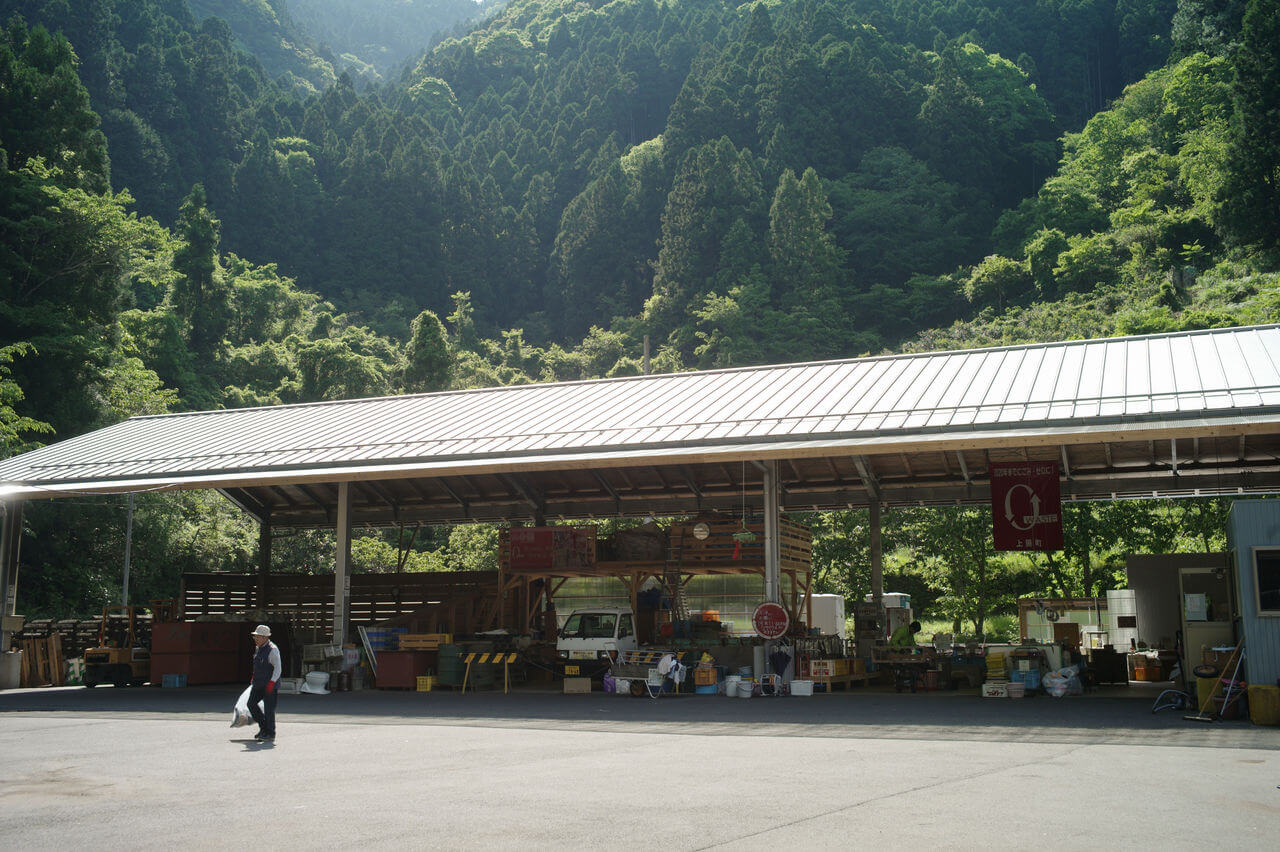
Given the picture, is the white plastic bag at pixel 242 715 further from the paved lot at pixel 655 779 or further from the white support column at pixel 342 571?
the white support column at pixel 342 571

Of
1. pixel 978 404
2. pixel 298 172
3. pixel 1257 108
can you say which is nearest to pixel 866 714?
pixel 978 404

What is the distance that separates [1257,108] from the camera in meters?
53.3

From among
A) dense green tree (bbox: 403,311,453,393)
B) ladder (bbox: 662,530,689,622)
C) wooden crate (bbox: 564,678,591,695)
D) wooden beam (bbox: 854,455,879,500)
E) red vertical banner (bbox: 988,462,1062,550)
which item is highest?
dense green tree (bbox: 403,311,453,393)

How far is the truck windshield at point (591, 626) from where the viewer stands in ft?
75.3

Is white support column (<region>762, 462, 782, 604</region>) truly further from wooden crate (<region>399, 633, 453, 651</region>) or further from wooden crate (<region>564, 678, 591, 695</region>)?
wooden crate (<region>399, 633, 453, 651</region>)

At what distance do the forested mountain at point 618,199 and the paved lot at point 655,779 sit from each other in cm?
2867

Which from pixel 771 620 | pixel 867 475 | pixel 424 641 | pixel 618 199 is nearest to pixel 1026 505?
pixel 867 475

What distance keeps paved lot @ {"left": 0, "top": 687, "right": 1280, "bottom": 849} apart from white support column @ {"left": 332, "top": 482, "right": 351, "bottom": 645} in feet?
16.1

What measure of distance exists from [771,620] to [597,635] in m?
5.15

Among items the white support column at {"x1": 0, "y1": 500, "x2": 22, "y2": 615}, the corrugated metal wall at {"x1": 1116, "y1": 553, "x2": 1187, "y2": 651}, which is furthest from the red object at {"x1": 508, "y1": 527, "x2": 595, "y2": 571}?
the corrugated metal wall at {"x1": 1116, "y1": 553, "x2": 1187, "y2": 651}

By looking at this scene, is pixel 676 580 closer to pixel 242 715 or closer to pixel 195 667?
pixel 195 667

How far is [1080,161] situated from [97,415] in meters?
63.4

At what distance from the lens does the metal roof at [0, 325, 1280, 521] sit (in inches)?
667

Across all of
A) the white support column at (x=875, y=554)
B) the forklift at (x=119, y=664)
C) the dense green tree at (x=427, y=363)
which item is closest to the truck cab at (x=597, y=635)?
the white support column at (x=875, y=554)
